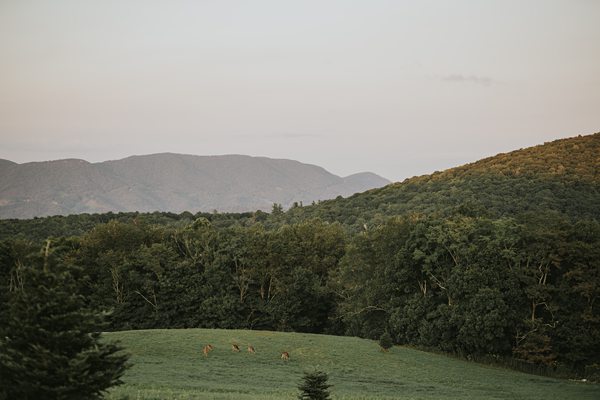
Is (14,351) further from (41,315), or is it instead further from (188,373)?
(188,373)

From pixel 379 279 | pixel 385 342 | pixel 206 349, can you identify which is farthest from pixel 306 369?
pixel 379 279

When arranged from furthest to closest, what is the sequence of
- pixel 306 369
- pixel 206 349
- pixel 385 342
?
pixel 385 342, pixel 206 349, pixel 306 369

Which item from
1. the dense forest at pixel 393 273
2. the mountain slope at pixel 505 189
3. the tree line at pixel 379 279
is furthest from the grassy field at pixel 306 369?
the mountain slope at pixel 505 189

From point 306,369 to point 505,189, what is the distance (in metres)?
68.3

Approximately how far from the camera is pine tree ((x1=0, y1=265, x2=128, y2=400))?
13.2m

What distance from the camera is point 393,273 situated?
55.8 m

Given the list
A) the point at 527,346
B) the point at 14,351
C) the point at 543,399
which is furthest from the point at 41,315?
the point at 527,346

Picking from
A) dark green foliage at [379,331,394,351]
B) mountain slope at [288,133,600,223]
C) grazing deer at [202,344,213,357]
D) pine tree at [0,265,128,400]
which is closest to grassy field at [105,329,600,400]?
grazing deer at [202,344,213,357]

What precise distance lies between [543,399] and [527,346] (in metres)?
15.1

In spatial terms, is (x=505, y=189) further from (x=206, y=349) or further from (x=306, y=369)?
(x=206, y=349)

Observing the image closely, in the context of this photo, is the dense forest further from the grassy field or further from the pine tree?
the pine tree

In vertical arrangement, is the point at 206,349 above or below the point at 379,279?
below

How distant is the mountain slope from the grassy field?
39896 mm

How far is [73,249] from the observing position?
67438mm
